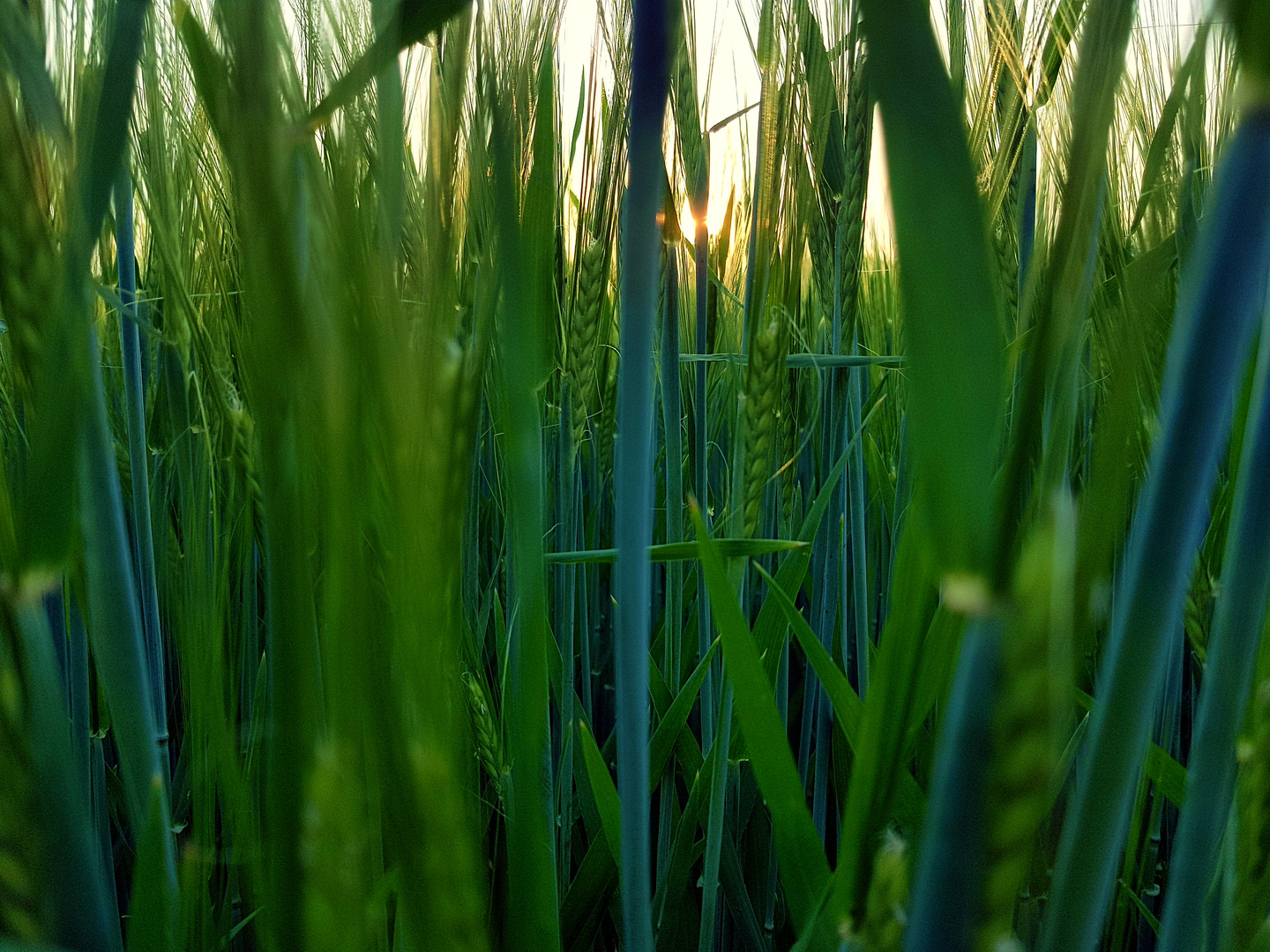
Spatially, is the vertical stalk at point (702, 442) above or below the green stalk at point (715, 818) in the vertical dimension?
above

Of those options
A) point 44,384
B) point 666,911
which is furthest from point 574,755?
point 44,384

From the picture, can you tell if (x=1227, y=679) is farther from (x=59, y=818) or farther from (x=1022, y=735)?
(x=59, y=818)

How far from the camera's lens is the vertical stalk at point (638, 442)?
0.62 ft

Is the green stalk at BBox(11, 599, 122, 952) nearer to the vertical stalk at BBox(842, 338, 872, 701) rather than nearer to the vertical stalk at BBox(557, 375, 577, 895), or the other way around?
the vertical stalk at BBox(557, 375, 577, 895)

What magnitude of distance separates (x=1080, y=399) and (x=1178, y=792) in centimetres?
29

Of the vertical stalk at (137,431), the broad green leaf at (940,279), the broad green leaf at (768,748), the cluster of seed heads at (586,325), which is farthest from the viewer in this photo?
the cluster of seed heads at (586,325)

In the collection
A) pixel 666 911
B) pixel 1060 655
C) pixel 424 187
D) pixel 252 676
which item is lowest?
pixel 666 911

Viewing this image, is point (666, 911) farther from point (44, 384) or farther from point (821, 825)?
point (44, 384)

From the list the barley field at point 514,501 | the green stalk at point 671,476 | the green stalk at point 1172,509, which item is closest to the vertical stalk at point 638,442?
the barley field at point 514,501

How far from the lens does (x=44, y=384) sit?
0.19 metres

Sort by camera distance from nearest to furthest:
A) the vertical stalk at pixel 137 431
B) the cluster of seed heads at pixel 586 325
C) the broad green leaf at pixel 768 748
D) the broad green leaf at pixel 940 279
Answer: the broad green leaf at pixel 940 279
the broad green leaf at pixel 768 748
the vertical stalk at pixel 137 431
the cluster of seed heads at pixel 586 325

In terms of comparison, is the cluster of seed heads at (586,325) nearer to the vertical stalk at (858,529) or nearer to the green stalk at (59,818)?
the vertical stalk at (858,529)

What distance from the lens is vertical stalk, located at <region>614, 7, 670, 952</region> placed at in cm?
19

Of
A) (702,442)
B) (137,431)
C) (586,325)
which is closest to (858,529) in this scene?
(702,442)
